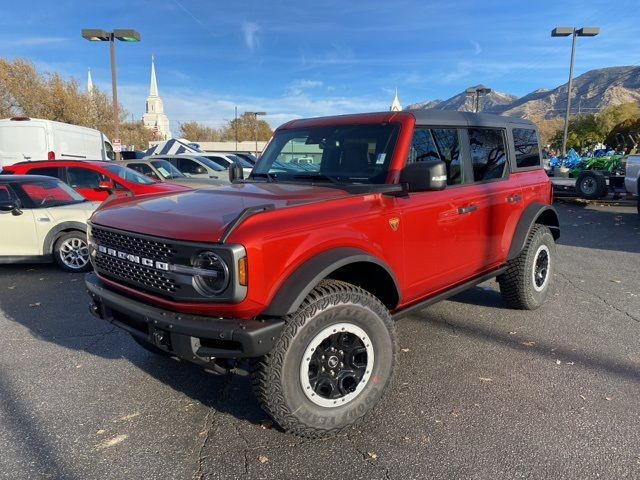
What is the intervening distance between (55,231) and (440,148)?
560 centimetres

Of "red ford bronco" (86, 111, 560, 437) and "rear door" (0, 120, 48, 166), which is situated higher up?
"rear door" (0, 120, 48, 166)

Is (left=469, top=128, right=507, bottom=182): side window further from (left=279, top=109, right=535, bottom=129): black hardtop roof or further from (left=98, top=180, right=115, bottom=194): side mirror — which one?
(left=98, top=180, right=115, bottom=194): side mirror

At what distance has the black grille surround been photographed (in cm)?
238

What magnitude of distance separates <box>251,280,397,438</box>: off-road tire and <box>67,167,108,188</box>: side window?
26.2ft

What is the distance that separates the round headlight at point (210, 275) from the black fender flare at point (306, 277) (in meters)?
0.28

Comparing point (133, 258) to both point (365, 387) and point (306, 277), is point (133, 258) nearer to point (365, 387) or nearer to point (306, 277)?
point (306, 277)

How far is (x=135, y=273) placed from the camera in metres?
2.85

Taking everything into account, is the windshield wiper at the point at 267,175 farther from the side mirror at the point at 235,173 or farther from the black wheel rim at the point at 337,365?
the black wheel rim at the point at 337,365

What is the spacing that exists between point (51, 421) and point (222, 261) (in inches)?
66.8

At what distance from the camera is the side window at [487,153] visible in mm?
4086

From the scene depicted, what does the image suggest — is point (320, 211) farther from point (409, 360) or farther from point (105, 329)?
point (105, 329)

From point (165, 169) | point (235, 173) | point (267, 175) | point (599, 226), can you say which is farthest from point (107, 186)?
point (599, 226)

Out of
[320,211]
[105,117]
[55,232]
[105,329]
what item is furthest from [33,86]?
[320,211]

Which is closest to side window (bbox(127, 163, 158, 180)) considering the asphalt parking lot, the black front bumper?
the asphalt parking lot
